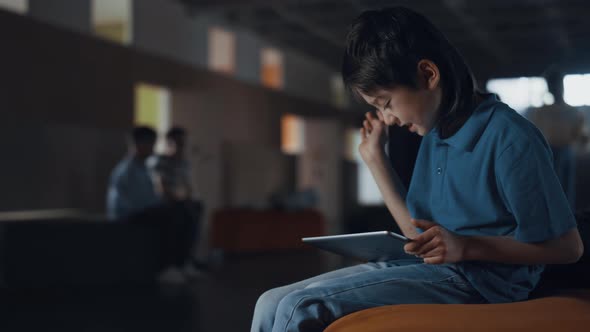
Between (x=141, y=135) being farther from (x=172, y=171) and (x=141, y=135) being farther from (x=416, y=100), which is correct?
(x=416, y=100)

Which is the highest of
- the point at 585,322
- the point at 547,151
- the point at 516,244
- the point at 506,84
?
the point at 506,84

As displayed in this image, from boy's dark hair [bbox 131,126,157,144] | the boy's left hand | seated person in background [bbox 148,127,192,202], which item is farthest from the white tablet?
seated person in background [bbox 148,127,192,202]

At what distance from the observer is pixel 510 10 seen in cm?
1044

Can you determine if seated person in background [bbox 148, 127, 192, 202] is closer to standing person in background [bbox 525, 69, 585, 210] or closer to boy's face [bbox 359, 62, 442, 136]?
standing person in background [bbox 525, 69, 585, 210]

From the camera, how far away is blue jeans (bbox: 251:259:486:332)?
1339 mm

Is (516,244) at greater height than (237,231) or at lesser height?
greater

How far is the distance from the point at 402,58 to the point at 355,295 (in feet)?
1.64

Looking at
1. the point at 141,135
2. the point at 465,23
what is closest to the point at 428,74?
the point at 141,135

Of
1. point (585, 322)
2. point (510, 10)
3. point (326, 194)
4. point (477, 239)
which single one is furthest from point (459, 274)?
point (326, 194)

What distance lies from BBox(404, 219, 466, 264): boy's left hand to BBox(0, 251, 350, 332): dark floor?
268cm

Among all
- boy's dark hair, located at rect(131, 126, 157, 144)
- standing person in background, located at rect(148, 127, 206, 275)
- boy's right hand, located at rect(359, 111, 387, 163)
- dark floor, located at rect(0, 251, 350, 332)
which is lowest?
dark floor, located at rect(0, 251, 350, 332)

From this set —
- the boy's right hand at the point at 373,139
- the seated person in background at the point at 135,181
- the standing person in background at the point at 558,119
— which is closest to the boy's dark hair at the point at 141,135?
the seated person in background at the point at 135,181

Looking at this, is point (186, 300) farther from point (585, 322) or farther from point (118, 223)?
point (585, 322)

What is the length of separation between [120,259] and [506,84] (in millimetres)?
11256
